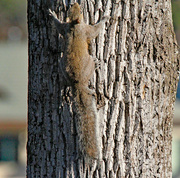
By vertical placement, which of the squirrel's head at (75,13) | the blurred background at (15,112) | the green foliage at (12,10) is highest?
the green foliage at (12,10)

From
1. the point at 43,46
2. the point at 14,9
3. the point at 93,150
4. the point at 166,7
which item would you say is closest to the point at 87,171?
the point at 93,150

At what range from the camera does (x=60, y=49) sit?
315cm

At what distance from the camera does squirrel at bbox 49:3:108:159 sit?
10.1 ft

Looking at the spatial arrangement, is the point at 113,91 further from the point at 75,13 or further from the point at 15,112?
the point at 15,112

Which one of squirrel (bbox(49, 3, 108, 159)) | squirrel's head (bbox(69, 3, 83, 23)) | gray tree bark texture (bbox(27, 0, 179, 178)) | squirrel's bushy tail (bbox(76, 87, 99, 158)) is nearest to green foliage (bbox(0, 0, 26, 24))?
squirrel's head (bbox(69, 3, 83, 23))

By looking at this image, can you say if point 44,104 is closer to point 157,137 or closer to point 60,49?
point 60,49

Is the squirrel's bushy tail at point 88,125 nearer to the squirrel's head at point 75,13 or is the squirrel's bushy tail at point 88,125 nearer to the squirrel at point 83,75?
the squirrel at point 83,75

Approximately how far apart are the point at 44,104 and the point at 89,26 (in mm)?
629

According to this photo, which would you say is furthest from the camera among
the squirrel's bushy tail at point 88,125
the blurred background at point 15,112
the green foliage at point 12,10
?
the green foliage at point 12,10

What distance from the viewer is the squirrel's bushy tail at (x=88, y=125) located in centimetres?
307

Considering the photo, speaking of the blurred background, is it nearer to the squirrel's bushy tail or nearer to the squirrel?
the squirrel

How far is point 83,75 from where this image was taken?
10.5 ft

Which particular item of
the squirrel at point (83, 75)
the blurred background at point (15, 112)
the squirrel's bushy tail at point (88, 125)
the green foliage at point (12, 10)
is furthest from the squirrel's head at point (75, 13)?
the green foliage at point (12, 10)

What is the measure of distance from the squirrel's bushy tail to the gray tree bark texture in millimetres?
44
